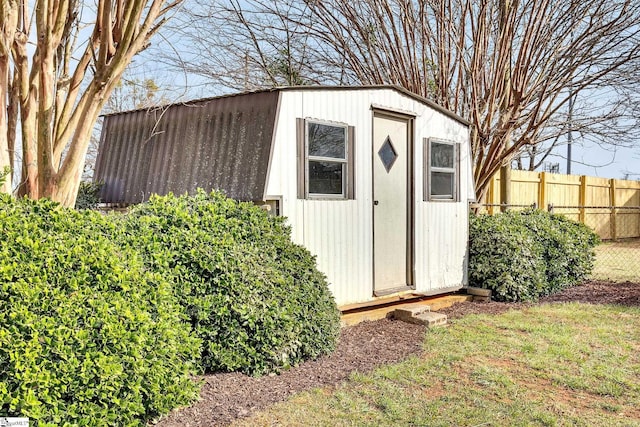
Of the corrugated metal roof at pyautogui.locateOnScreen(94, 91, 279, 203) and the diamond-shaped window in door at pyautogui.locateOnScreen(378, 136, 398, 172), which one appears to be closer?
the corrugated metal roof at pyautogui.locateOnScreen(94, 91, 279, 203)

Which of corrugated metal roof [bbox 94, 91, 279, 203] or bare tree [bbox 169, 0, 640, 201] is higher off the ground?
bare tree [bbox 169, 0, 640, 201]

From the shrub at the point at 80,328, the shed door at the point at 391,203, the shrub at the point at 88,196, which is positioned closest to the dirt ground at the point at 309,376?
the shrub at the point at 80,328

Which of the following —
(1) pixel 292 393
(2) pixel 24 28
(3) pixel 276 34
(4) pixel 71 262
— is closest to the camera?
(4) pixel 71 262

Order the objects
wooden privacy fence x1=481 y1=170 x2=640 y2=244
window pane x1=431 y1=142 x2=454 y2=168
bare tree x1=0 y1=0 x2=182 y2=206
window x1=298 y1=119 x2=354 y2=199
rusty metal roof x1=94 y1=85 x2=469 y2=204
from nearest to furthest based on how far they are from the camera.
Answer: bare tree x1=0 y1=0 x2=182 y2=206
rusty metal roof x1=94 y1=85 x2=469 y2=204
window x1=298 y1=119 x2=354 y2=199
window pane x1=431 y1=142 x2=454 y2=168
wooden privacy fence x1=481 y1=170 x2=640 y2=244

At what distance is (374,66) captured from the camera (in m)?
9.54

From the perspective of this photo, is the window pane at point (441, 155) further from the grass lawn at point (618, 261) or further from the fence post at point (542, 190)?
the fence post at point (542, 190)

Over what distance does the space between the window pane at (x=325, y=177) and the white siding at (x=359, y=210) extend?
0.42 feet

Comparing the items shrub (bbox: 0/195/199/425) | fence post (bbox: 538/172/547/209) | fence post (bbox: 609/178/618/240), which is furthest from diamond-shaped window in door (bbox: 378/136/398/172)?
fence post (bbox: 609/178/618/240)

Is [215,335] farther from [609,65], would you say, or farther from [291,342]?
[609,65]

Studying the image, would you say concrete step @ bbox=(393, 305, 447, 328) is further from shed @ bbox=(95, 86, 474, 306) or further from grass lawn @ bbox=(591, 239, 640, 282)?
grass lawn @ bbox=(591, 239, 640, 282)

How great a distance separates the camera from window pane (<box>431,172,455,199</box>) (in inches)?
263

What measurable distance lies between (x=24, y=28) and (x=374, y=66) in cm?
630

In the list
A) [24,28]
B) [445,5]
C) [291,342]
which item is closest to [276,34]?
[445,5]

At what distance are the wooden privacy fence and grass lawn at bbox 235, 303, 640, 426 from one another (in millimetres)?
8333
